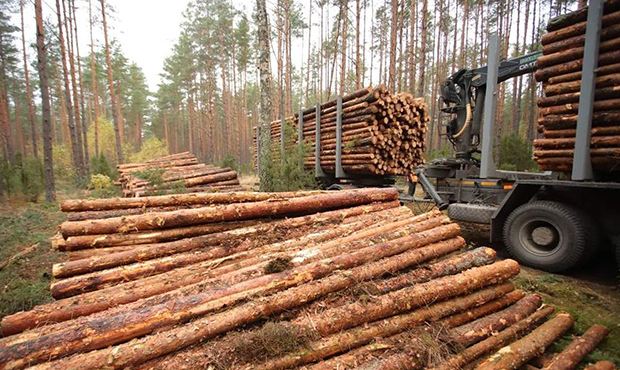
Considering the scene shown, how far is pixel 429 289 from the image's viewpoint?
2422mm

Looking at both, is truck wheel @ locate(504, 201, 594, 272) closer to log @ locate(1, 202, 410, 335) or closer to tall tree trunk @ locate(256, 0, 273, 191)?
log @ locate(1, 202, 410, 335)

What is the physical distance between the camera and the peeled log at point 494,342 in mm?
2011

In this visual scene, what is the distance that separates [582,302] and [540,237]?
127cm

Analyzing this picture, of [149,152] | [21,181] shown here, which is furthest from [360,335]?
[149,152]

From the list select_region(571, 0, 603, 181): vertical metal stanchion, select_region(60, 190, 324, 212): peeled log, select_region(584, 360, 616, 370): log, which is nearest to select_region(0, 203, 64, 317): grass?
select_region(60, 190, 324, 212): peeled log

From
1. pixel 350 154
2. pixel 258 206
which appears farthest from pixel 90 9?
pixel 258 206

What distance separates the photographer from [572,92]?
4164 mm

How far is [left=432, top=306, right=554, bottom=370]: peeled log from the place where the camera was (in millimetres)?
2011

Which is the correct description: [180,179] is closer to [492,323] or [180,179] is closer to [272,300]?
[272,300]

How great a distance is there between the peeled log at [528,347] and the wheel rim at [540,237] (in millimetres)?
2299

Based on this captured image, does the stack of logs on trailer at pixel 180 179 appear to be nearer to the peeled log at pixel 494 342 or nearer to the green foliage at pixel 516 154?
the peeled log at pixel 494 342

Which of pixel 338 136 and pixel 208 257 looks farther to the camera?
pixel 338 136

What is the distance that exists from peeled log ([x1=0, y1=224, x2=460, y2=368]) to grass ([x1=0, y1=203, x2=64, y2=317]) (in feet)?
9.16

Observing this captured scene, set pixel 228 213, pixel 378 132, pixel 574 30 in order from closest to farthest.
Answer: pixel 228 213 → pixel 574 30 → pixel 378 132
